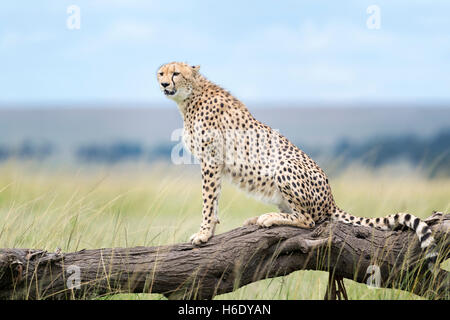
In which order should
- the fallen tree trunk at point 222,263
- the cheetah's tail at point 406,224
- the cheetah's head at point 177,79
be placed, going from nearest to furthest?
the fallen tree trunk at point 222,263 < the cheetah's tail at point 406,224 < the cheetah's head at point 177,79

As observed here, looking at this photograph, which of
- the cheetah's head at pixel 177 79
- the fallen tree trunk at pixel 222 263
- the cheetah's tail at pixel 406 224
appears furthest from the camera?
the cheetah's head at pixel 177 79

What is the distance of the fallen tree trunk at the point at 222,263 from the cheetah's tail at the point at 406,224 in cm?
6

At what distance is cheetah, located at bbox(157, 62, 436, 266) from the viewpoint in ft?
12.6

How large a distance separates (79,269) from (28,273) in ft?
1.05

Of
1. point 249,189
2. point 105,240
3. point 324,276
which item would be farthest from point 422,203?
point 105,240

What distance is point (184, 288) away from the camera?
12.5ft

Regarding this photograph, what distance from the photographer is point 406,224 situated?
3896 mm

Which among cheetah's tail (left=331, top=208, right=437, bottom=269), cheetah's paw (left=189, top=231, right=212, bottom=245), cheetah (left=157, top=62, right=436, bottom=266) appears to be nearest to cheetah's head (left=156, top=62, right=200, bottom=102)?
cheetah (left=157, top=62, right=436, bottom=266)

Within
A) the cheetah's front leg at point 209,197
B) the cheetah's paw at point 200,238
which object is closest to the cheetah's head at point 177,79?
the cheetah's front leg at point 209,197

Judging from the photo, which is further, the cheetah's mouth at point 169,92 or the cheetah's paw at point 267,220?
the cheetah's mouth at point 169,92

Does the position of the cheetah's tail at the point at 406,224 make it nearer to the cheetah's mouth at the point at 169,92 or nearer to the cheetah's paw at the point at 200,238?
the cheetah's paw at the point at 200,238

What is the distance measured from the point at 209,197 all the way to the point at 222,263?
17.9 inches

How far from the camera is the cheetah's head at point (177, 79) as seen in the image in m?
3.93
